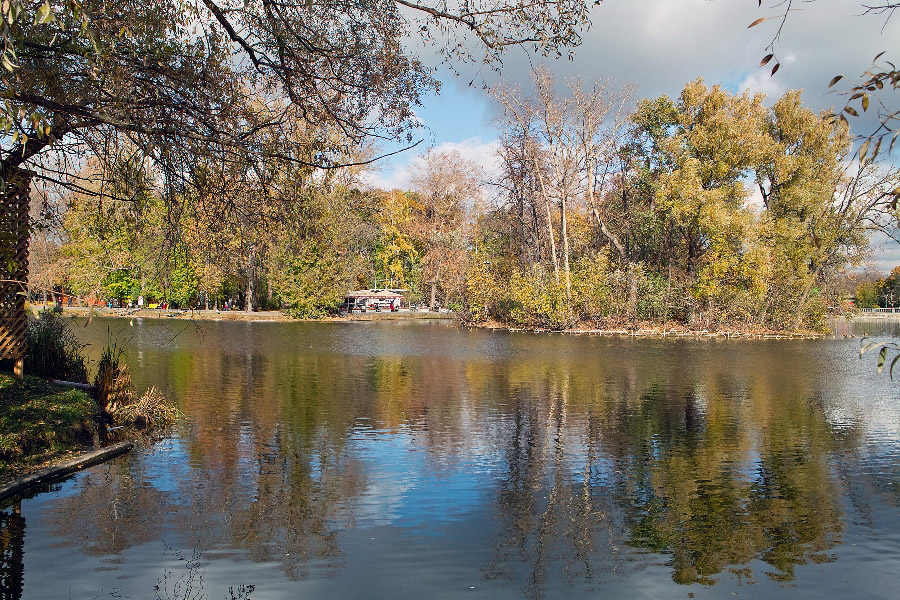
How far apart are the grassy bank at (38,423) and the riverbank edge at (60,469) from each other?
21cm

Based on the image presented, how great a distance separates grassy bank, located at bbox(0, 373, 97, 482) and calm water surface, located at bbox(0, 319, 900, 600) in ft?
2.39

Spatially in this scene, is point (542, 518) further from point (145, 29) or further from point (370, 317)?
point (370, 317)

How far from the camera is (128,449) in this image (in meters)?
10.1

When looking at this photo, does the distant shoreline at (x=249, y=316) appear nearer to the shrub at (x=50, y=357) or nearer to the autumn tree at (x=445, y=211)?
the autumn tree at (x=445, y=211)

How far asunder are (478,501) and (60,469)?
5066 mm

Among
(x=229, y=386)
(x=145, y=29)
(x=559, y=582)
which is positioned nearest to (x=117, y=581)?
(x=559, y=582)

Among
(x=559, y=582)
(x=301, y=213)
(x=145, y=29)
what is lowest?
(x=559, y=582)

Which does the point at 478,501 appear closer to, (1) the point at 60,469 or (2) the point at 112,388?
(1) the point at 60,469

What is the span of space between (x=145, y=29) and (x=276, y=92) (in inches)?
128

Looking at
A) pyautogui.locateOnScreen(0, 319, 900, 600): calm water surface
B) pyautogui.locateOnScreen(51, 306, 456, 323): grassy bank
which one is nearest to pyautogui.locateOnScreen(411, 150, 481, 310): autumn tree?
pyautogui.locateOnScreen(51, 306, 456, 323): grassy bank

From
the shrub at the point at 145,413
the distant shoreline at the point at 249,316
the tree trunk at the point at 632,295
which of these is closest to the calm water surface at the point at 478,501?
the shrub at the point at 145,413

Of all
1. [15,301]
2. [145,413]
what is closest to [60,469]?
[145,413]

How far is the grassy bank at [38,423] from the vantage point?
8594 millimetres

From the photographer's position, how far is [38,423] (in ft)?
31.3
